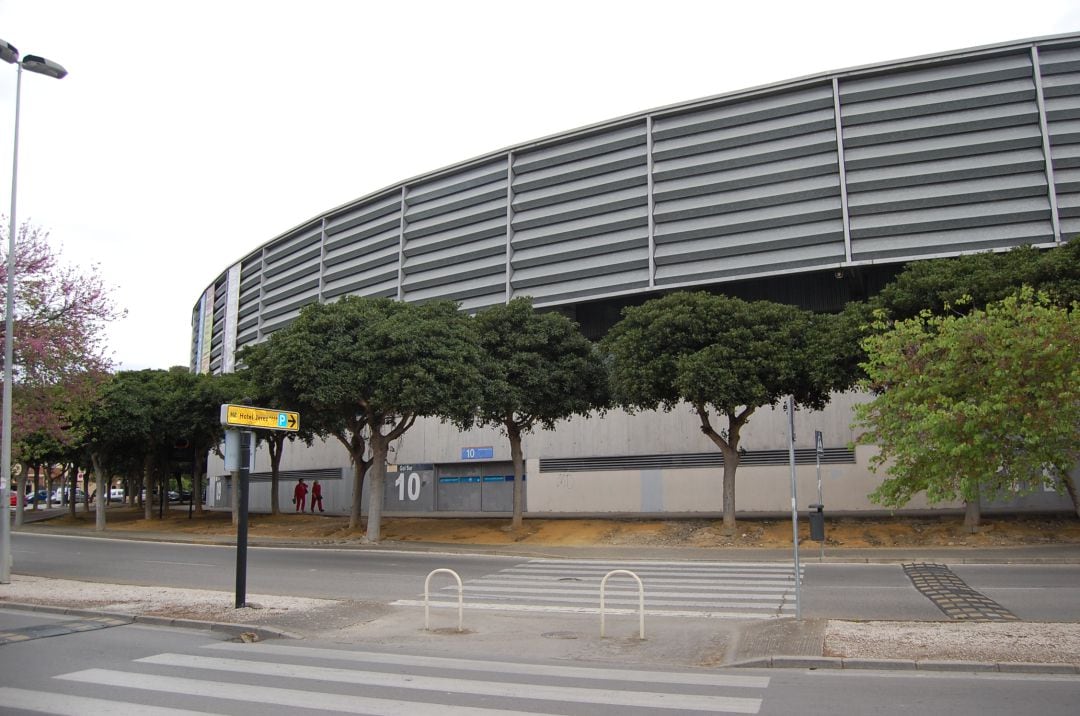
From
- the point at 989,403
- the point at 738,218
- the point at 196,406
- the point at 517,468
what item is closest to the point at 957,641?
the point at 989,403

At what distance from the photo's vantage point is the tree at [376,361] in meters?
24.6

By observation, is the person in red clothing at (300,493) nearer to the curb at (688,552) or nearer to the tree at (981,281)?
the curb at (688,552)

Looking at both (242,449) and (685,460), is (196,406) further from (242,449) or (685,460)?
(242,449)

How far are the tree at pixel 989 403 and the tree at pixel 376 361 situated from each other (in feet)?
46.5

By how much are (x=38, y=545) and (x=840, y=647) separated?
96.7 feet

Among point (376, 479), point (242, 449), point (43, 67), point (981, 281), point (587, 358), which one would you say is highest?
point (43, 67)

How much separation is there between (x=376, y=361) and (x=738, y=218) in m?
19.5

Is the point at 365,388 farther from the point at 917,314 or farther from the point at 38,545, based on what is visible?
the point at 917,314

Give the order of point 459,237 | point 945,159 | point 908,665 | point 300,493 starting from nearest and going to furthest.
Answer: point 908,665 < point 945,159 < point 300,493 < point 459,237

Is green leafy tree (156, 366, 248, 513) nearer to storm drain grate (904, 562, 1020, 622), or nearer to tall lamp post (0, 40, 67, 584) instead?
tall lamp post (0, 40, 67, 584)

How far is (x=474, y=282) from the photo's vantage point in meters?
44.0

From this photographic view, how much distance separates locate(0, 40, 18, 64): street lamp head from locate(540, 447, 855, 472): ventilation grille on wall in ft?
81.7

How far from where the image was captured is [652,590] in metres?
15.1

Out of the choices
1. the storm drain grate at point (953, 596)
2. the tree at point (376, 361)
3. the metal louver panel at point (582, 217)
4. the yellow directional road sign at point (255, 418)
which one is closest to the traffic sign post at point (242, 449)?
the yellow directional road sign at point (255, 418)
